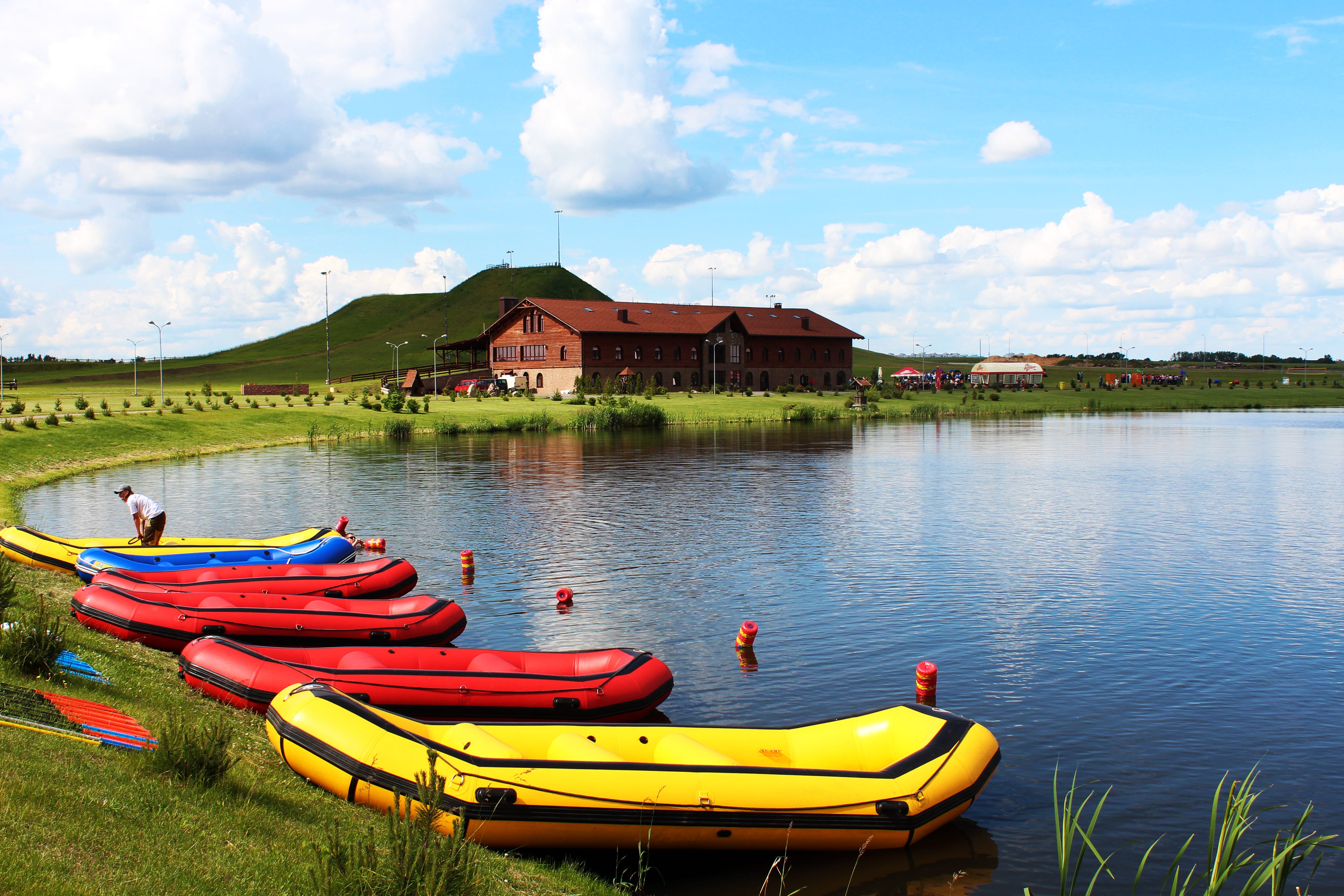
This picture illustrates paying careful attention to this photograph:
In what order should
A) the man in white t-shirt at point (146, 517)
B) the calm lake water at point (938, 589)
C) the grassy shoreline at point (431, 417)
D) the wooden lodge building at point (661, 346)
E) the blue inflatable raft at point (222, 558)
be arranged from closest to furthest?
the calm lake water at point (938, 589), the blue inflatable raft at point (222, 558), the man in white t-shirt at point (146, 517), the grassy shoreline at point (431, 417), the wooden lodge building at point (661, 346)

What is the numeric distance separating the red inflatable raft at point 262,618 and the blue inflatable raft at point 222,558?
3.01 metres

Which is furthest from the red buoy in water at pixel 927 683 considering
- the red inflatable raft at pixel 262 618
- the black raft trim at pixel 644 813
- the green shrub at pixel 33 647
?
the green shrub at pixel 33 647

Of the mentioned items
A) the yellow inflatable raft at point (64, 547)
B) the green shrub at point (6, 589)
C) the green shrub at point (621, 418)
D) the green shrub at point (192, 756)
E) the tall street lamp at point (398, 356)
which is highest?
the tall street lamp at point (398, 356)

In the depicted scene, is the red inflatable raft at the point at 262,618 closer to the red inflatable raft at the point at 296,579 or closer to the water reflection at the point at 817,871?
the red inflatable raft at the point at 296,579

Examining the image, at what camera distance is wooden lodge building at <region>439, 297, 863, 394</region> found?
294ft

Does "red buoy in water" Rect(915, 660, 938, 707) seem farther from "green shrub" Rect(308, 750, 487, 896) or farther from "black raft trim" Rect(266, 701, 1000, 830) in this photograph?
"green shrub" Rect(308, 750, 487, 896)

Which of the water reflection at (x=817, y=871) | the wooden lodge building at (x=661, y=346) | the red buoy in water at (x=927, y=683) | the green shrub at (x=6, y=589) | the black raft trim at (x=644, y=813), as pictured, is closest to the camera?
the black raft trim at (x=644, y=813)

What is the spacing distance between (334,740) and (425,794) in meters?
2.81

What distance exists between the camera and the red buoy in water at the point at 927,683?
12945mm

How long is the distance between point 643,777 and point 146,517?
14688 mm

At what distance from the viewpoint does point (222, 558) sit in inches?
757

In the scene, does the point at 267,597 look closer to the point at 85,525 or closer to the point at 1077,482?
the point at 85,525

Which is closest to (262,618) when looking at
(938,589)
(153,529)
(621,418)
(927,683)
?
(153,529)

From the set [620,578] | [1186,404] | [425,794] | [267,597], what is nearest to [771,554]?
[620,578]
